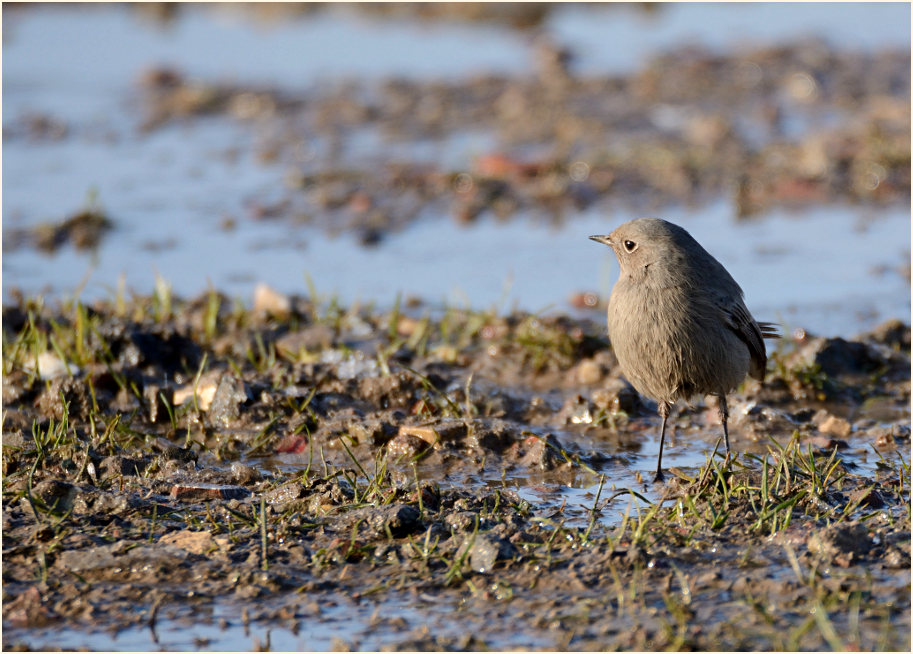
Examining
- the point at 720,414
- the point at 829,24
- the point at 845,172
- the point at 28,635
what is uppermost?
the point at 829,24

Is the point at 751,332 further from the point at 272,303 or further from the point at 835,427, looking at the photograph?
the point at 272,303

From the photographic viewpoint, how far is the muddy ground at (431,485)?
419cm

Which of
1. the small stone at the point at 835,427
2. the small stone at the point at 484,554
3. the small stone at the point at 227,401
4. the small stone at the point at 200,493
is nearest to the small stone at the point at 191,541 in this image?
→ the small stone at the point at 200,493

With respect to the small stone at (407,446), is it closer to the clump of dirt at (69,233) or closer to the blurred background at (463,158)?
the blurred background at (463,158)

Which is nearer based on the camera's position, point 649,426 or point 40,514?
point 40,514

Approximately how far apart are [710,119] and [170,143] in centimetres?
547

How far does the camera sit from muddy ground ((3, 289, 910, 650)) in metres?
4.19

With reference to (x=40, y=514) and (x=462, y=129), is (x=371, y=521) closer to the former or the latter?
(x=40, y=514)

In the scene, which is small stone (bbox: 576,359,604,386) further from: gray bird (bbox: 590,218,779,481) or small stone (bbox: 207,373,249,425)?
small stone (bbox: 207,373,249,425)

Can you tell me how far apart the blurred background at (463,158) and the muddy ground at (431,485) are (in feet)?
2.67

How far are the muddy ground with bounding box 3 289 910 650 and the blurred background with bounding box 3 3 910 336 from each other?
0.81 meters

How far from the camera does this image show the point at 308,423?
6.07m

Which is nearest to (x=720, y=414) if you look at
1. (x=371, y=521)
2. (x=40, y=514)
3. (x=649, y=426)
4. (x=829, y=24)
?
(x=649, y=426)

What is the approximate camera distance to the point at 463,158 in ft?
36.7
